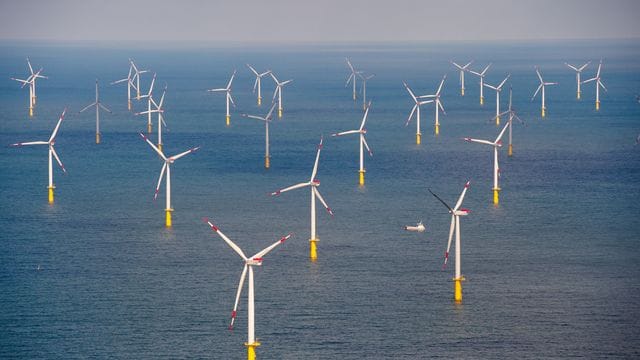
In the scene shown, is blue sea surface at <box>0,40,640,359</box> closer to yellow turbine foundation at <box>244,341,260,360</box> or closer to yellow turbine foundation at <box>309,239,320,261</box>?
yellow turbine foundation at <box>309,239,320,261</box>

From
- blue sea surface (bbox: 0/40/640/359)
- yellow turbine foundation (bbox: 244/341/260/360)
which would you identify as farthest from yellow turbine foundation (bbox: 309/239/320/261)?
yellow turbine foundation (bbox: 244/341/260/360)

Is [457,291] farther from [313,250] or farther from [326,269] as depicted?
[313,250]

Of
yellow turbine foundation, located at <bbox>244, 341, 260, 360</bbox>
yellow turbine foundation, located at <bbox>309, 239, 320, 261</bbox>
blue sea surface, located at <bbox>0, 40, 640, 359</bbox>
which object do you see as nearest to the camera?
yellow turbine foundation, located at <bbox>244, 341, 260, 360</bbox>

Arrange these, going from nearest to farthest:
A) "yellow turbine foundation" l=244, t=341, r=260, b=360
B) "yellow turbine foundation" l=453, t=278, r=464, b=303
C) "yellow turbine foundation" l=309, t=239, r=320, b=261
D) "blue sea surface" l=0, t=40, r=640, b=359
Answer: "yellow turbine foundation" l=244, t=341, r=260, b=360 < "blue sea surface" l=0, t=40, r=640, b=359 < "yellow turbine foundation" l=453, t=278, r=464, b=303 < "yellow turbine foundation" l=309, t=239, r=320, b=261

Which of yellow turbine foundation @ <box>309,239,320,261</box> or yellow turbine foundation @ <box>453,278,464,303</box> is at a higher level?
yellow turbine foundation @ <box>309,239,320,261</box>

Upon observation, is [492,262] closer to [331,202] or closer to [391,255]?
[391,255]

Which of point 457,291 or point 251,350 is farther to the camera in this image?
point 457,291

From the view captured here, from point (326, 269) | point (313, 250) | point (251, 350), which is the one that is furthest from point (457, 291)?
point (251, 350)

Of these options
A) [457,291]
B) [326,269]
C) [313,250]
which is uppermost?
[313,250]

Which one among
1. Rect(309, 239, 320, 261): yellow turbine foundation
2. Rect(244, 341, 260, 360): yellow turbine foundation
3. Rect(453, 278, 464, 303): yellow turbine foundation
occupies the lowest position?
Rect(244, 341, 260, 360): yellow turbine foundation

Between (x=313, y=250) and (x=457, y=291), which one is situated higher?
(x=313, y=250)

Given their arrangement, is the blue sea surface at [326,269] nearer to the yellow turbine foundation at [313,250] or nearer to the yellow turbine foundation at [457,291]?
the yellow turbine foundation at [313,250]
